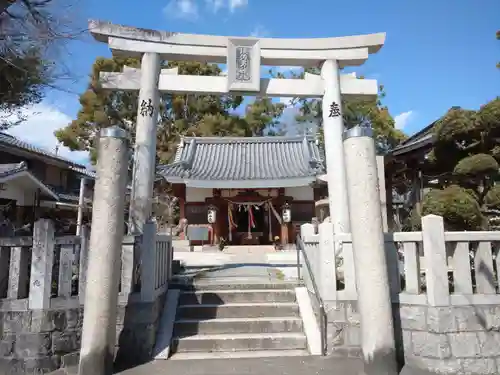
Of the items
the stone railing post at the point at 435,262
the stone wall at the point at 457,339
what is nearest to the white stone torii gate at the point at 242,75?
the stone railing post at the point at 435,262

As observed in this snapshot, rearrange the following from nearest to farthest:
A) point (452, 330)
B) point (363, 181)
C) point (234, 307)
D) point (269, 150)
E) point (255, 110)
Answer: point (452, 330) → point (363, 181) → point (234, 307) → point (269, 150) → point (255, 110)

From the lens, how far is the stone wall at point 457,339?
15.4 ft

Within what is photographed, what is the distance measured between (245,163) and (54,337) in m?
16.3

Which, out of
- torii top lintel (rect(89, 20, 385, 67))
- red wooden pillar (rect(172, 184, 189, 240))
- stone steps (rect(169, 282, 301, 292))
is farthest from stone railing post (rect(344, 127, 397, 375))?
red wooden pillar (rect(172, 184, 189, 240))

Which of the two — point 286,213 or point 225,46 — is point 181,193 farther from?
point 225,46

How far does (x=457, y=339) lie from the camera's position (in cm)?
474

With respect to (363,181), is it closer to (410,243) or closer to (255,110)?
(410,243)

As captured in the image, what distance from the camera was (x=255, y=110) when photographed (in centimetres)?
3111

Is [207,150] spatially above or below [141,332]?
above

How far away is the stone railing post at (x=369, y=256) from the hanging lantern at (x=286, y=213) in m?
13.4

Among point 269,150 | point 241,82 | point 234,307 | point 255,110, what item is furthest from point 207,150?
point 234,307

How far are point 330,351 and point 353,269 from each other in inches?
47.4

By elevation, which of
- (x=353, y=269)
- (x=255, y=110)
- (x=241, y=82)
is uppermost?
(x=255, y=110)

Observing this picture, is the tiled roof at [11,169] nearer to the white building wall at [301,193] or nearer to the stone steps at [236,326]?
the stone steps at [236,326]
